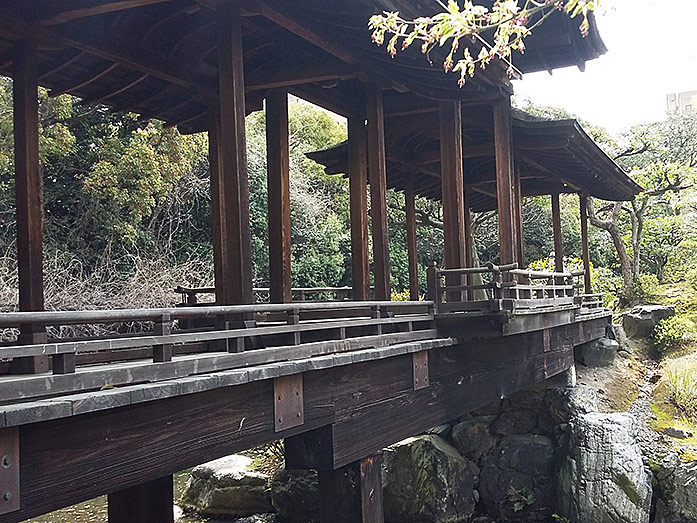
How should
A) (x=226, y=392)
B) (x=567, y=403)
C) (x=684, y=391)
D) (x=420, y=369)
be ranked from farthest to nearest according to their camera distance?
(x=684, y=391), (x=567, y=403), (x=420, y=369), (x=226, y=392)

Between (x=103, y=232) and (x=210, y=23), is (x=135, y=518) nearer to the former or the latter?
(x=210, y=23)

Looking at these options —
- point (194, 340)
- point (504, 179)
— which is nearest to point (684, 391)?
point (504, 179)

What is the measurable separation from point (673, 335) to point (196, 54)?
40.7 ft

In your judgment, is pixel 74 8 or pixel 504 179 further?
pixel 504 179

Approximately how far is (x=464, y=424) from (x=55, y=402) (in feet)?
32.3

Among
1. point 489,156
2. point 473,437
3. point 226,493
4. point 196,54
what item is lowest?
point 226,493

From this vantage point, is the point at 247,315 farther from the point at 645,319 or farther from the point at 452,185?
the point at 645,319

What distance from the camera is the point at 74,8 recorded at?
5941mm

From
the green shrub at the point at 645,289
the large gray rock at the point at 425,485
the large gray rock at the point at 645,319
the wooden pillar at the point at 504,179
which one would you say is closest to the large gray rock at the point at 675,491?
the large gray rock at the point at 425,485

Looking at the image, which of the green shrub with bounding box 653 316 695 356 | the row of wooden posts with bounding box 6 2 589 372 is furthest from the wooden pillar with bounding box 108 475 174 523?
the green shrub with bounding box 653 316 695 356

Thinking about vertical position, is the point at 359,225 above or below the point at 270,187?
below

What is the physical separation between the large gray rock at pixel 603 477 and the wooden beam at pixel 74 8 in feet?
29.0

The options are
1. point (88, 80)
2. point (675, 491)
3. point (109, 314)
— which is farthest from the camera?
point (675, 491)

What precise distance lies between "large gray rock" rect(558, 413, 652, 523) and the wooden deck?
9.11 ft
